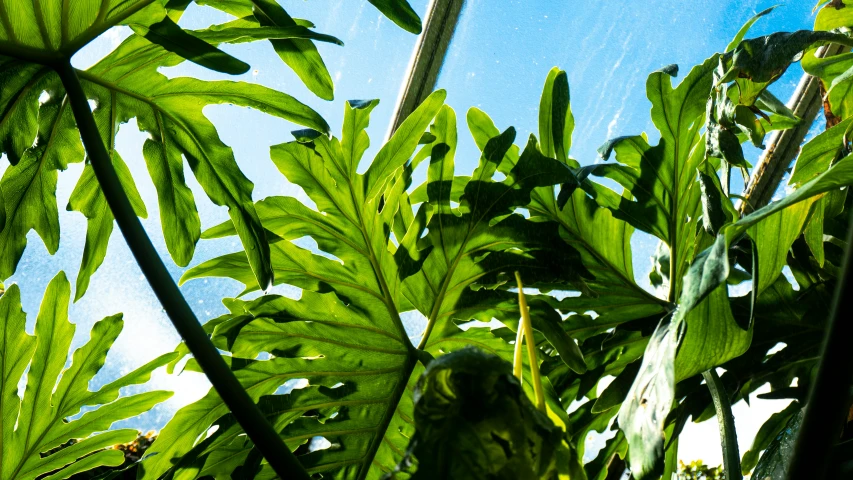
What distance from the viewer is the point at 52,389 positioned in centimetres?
166

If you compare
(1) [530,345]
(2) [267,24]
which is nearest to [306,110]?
(2) [267,24]

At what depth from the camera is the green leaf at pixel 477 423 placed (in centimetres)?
46

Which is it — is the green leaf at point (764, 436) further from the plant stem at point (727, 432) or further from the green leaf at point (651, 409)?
the green leaf at point (651, 409)

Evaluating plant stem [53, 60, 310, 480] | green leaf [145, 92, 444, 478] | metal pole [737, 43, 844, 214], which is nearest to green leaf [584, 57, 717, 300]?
green leaf [145, 92, 444, 478]

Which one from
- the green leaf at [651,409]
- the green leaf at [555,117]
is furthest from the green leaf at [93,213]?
the green leaf at [651,409]

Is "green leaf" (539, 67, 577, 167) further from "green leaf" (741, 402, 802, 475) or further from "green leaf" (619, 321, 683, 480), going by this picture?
"green leaf" (741, 402, 802, 475)

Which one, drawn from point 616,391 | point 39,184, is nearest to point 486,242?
point 616,391

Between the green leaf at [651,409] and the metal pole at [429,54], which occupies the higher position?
the metal pole at [429,54]

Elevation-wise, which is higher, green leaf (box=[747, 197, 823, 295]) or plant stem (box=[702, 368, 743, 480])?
green leaf (box=[747, 197, 823, 295])

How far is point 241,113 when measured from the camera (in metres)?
3.71

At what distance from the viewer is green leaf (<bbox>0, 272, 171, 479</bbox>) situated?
1602 millimetres

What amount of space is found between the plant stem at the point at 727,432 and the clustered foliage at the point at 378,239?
0.01 meters

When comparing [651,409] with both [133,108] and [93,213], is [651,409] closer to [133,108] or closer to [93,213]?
[133,108]

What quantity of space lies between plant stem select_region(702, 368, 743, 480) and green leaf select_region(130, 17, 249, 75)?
984 mm
